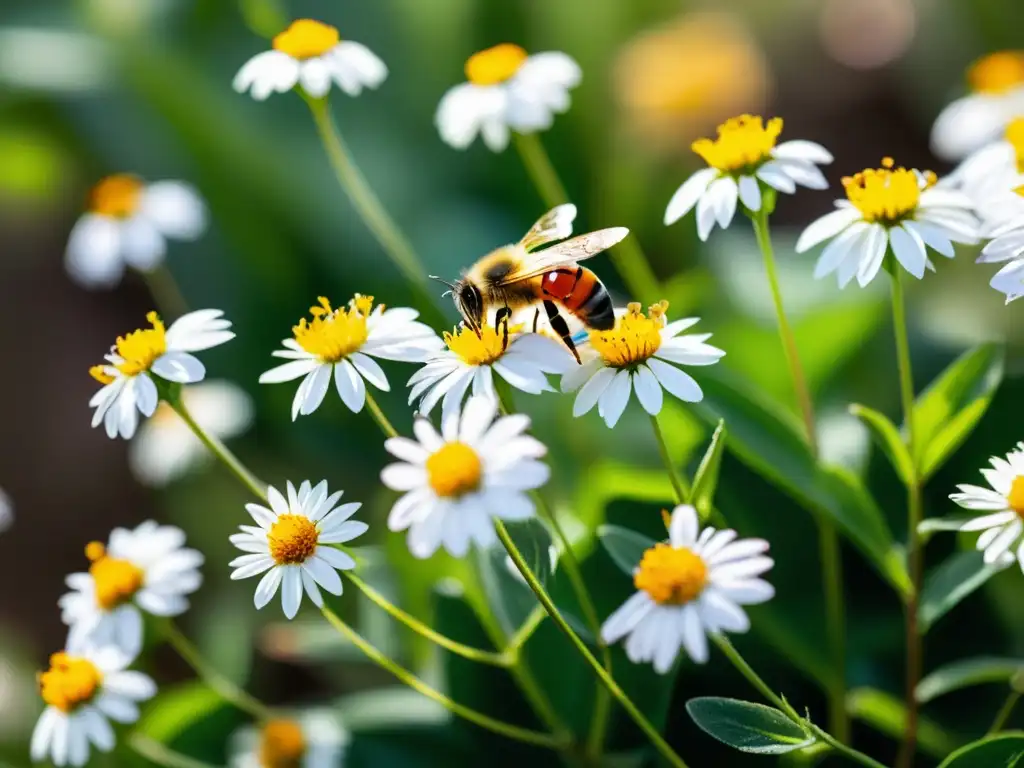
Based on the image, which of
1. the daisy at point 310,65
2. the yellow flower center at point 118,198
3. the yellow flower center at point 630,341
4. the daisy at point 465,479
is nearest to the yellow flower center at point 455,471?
the daisy at point 465,479

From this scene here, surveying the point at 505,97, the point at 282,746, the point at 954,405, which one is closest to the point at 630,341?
the point at 954,405

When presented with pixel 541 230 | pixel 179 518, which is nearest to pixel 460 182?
pixel 179 518

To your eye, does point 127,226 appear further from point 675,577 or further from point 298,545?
point 675,577

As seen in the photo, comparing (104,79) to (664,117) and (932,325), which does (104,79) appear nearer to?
(664,117)

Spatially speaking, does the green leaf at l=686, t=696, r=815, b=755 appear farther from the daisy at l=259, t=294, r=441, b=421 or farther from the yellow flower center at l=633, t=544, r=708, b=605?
the daisy at l=259, t=294, r=441, b=421

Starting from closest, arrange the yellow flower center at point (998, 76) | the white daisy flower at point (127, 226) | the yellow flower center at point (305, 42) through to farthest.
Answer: the yellow flower center at point (305, 42), the yellow flower center at point (998, 76), the white daisy flower at point (127, 226)

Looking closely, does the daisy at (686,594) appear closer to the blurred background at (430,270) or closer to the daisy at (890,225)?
the daisy at (890,225)
